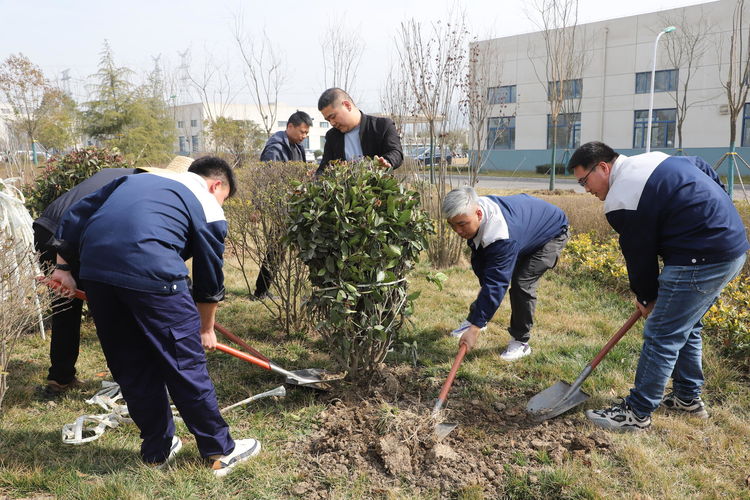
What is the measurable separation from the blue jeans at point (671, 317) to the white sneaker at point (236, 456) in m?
2.20

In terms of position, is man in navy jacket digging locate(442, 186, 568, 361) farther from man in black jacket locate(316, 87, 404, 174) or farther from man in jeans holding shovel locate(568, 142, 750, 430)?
man in black jacket locate(316, 87, 404, 174)

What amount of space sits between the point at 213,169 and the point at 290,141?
3192mm

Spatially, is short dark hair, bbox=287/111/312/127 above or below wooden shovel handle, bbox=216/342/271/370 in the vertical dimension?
above

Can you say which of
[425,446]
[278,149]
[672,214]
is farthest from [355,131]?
[425,446]

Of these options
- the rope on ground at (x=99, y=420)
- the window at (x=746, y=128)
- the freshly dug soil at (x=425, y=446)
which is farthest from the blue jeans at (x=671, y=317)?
the window at (x=746, y=128)

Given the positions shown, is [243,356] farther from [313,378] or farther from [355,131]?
[355,131]

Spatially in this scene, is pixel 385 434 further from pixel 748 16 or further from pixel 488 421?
pixel 748 16

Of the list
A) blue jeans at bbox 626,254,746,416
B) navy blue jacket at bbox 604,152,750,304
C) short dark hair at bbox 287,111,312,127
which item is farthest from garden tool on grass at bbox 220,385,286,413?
short dark hair at bbox 287,111,312,127

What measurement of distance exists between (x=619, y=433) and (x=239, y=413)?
2319 millimetres

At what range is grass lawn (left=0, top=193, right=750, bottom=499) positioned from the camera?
8.77 ft

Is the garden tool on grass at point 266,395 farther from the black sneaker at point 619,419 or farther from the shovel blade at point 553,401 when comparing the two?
the black sneaker at point 619,419

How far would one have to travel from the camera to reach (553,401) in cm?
343

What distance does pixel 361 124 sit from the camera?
4438 mm

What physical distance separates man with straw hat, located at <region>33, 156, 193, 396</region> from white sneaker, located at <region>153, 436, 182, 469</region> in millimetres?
1184
